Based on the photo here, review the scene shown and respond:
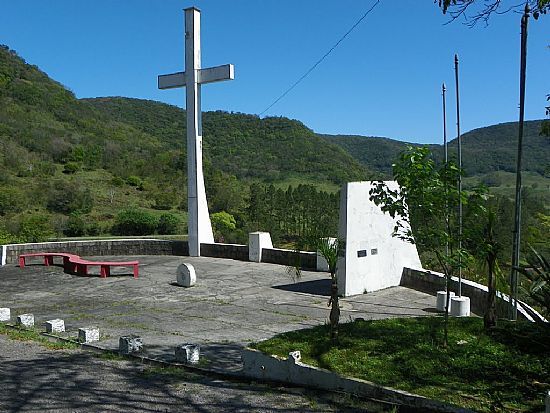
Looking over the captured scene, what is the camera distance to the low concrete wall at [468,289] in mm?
8125

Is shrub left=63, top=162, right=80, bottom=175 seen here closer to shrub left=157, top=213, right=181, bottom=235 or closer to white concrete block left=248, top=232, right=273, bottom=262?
shrub left=157, top=213, right=181, bottom=235

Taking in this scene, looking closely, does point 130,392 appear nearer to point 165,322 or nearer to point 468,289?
point 165,322

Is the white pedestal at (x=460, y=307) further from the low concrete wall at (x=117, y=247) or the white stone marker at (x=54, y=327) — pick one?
the low concrete wall at (x=117, y=247)

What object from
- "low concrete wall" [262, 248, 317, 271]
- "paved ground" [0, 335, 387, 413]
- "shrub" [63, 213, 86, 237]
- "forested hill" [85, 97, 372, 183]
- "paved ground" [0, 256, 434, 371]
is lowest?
"paved ground" [0, 256, 434, 371]

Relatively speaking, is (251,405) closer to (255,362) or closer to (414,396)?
(255,362)

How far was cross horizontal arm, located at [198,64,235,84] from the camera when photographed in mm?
15672

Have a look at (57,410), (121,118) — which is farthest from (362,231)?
(121,118)

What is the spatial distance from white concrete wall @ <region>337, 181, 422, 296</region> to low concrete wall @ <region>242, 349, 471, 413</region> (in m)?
5.16

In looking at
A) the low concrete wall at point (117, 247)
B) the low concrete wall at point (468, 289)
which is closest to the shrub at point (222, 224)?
the low concrete wall at point (117, 247)

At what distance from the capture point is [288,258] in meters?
14.9

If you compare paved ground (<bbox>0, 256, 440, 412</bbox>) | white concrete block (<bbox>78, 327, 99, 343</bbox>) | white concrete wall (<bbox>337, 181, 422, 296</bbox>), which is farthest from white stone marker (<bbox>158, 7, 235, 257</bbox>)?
white concrete block (<bbox>78, 327, 99, 343</bbox>)

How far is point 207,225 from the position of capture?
17.0 m

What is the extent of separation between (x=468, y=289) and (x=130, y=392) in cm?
680

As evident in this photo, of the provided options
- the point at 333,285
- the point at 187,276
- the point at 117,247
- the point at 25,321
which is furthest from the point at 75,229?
the point at 333,285
